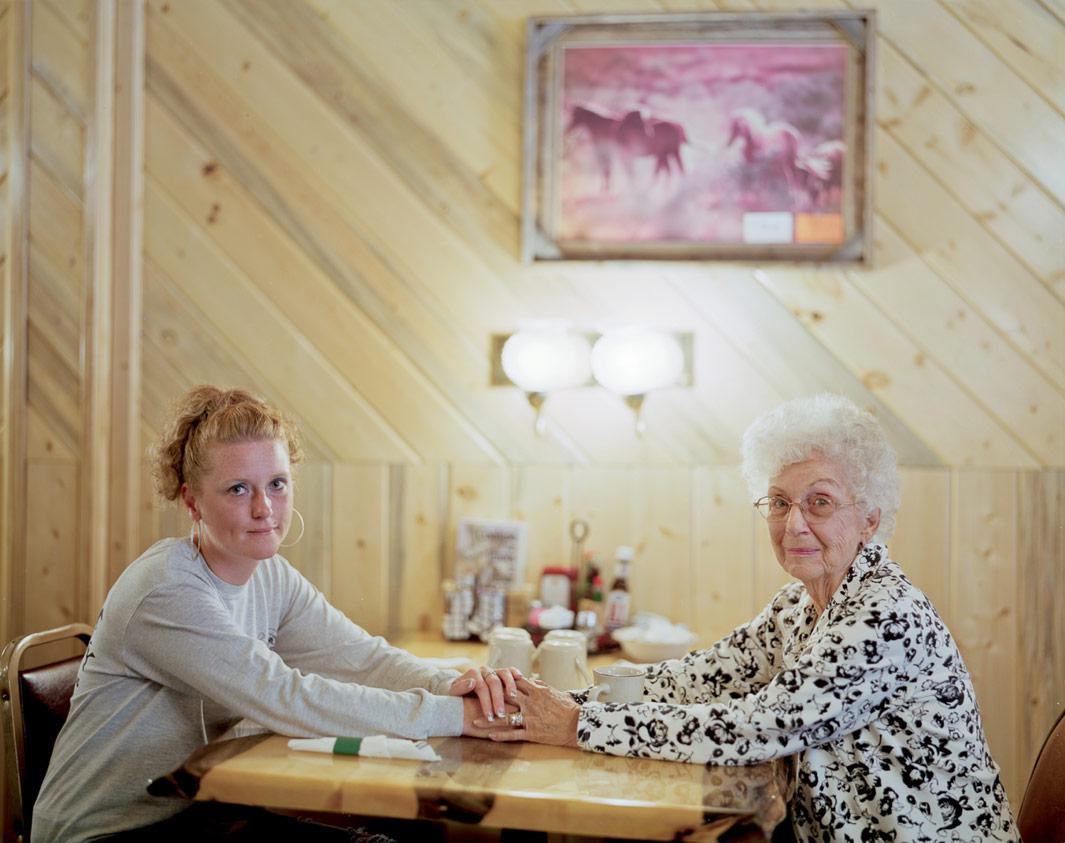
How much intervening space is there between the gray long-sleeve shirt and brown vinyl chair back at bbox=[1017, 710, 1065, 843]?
3.17 feet

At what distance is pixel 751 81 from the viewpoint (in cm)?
281

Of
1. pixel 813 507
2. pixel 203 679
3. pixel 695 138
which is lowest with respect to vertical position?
pixel 203 679

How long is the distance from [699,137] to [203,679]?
74.4 inches

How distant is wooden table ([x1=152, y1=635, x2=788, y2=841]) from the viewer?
1.38 meters

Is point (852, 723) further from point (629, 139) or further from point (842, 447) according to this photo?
point (629, 139)

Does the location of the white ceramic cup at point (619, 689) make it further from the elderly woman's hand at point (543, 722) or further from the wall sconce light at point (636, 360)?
the wall sconce light at point (636, 360)

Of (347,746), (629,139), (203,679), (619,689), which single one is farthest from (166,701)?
(629,139)

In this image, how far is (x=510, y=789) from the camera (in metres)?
1.42

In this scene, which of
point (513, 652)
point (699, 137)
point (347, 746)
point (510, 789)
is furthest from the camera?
point (699, 137)

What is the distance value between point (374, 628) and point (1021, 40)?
2275 mm

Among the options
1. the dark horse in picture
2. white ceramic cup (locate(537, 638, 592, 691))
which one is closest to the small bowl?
white ceramic cup (locate(537, 638, 592, 691))

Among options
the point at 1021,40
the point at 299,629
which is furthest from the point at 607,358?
the point at 1021,40

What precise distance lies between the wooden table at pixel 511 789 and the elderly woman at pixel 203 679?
0.10m

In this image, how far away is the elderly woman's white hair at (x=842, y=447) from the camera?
71.5 inches
